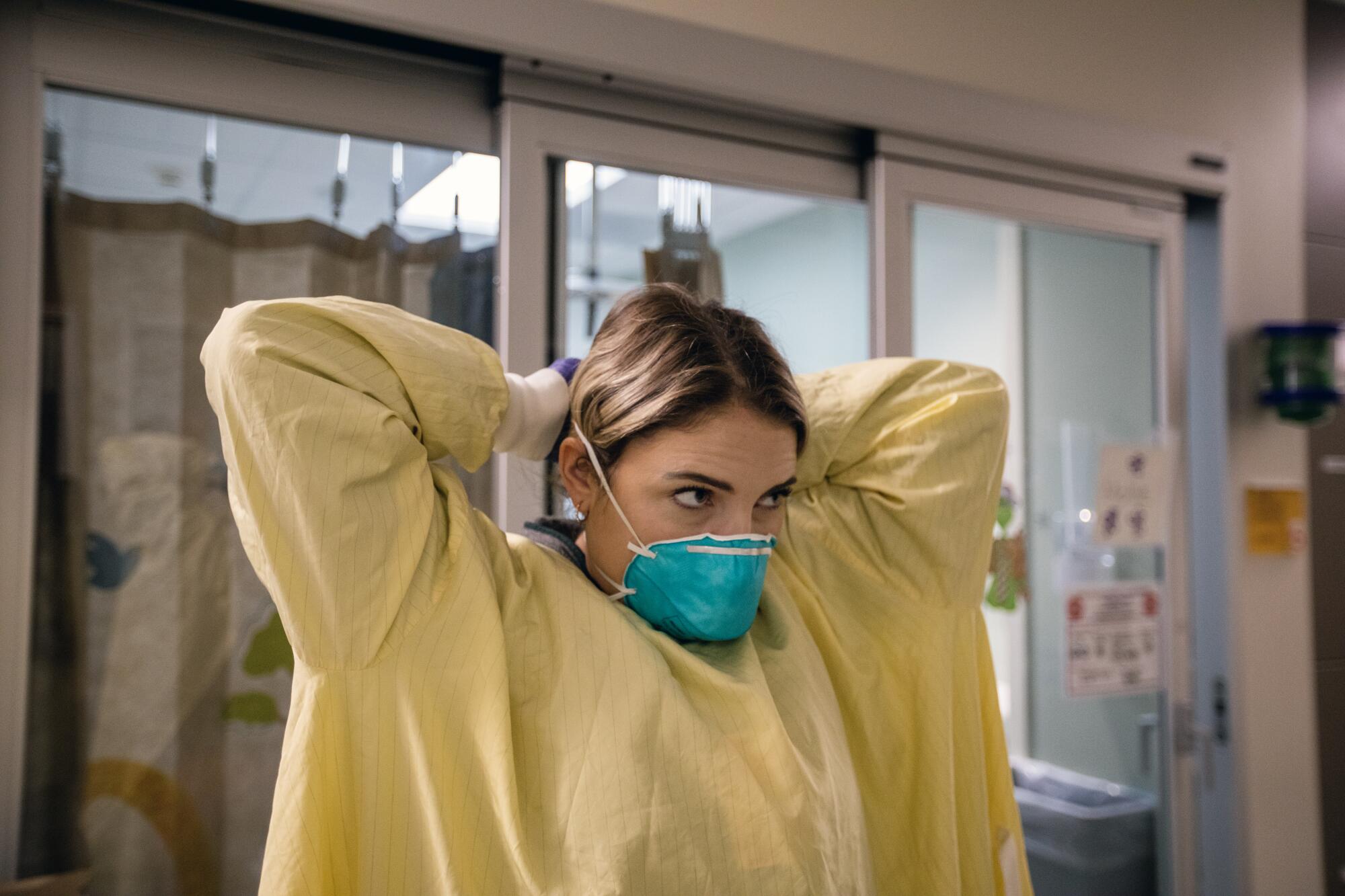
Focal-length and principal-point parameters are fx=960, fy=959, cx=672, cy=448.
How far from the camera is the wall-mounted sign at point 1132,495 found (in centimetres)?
216

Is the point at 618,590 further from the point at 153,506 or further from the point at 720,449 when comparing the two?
the point at 153,506

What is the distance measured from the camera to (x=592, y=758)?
84cm

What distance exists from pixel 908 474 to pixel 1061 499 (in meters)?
1.19

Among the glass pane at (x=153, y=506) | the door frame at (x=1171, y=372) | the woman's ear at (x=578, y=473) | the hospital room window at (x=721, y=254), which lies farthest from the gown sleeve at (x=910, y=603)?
the door frame at (x=1171, y=372)

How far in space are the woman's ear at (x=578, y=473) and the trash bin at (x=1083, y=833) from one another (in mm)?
1524

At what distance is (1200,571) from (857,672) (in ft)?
5.06

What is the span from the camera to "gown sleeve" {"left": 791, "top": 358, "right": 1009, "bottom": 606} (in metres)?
1.11

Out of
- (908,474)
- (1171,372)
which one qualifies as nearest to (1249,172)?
(1171,372)

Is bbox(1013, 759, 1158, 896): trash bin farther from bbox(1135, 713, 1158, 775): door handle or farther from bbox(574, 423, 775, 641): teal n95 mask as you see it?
bbox(574, 423, 775, 641): teal n95 mask

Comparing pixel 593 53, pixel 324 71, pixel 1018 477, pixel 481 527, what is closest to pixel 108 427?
pixel 324 71

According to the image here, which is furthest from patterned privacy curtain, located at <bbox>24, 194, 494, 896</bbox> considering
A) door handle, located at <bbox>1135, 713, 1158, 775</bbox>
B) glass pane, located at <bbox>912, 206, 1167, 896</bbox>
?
door handle, located at <bbox>1135, 713, 1158, 775</bbox>

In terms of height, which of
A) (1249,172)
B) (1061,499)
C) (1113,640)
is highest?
(1249,172)

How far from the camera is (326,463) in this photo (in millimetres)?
763

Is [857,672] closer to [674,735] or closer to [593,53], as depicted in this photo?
[674,735]
